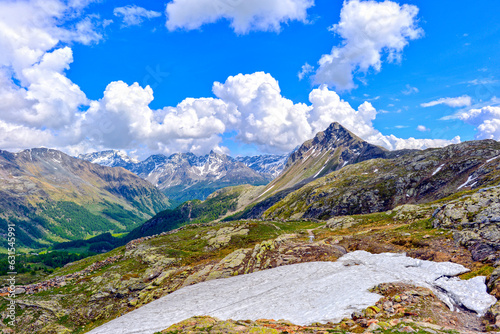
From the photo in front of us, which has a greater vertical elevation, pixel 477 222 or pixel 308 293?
pixel 477 222

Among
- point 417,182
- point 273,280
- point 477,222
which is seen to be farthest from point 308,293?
point 417,182

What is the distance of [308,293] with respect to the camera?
35.4m

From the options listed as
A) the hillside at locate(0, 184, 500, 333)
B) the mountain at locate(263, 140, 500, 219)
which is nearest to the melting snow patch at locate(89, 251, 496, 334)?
the hillside at locate(0, 184, 500, 333)

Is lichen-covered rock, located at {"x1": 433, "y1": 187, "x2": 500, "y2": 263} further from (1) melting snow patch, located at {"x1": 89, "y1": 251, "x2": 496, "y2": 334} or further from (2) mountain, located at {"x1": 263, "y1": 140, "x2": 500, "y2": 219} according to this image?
(2) mountain, located at {"x1": 263, "y1": 140, "x2": 500, "y2": 219}

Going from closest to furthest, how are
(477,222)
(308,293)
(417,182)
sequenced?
(308,293)
(477,222)
(417,182)

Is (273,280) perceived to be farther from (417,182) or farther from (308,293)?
(417,182)

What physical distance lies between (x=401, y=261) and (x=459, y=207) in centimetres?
3090

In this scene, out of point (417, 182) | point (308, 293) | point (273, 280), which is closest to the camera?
point (308, 293)

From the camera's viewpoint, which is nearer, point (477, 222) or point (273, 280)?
point (273, 280)

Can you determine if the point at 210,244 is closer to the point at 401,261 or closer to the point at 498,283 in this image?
the point at 401,261

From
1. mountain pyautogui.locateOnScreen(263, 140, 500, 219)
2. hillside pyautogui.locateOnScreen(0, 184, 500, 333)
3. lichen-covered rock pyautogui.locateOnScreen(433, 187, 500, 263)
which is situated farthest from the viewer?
mountain pyautogui.locateOnScreen(263, 140, 500, 219)

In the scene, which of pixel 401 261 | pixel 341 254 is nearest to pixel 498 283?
pixel 401 261

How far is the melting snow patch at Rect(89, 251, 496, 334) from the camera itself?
29.3m

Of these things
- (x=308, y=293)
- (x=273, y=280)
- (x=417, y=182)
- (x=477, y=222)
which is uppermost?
(x=417, y=182)
